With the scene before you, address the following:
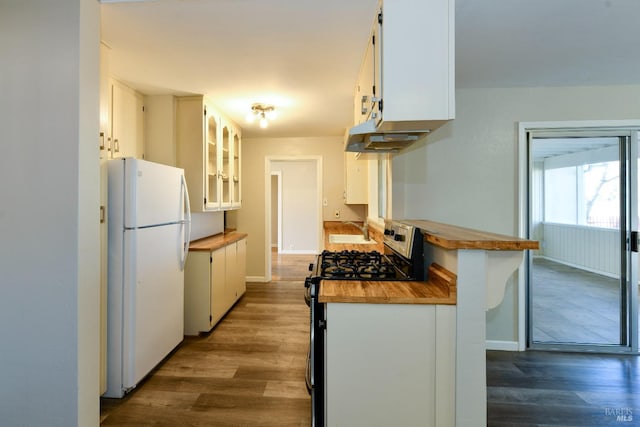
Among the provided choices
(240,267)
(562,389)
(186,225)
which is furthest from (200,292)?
(562,389)

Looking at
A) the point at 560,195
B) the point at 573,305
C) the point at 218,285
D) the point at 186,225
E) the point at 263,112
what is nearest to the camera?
the point at 186,225

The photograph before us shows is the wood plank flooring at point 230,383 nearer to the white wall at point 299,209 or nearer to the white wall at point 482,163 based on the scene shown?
the white wall at point 482,163

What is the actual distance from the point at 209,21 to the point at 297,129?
268 centimetres

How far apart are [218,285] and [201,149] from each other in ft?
4.59

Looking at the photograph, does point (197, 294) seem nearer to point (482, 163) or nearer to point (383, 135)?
point (383, 135)

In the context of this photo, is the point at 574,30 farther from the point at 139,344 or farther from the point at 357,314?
the point at 139,344

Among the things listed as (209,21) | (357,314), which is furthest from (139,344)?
(209,21)

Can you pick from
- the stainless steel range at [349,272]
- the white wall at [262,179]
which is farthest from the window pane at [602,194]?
the white wall at [262,179]

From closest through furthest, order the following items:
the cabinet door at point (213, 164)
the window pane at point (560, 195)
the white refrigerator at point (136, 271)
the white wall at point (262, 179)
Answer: the white refrigerator at point (136, 271), the window pane at point (560, 195), the cabinet door at point (213, 164), the white wall at point (262, 179)

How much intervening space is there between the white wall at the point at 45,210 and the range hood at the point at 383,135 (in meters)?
1.42

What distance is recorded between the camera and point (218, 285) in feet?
10.7

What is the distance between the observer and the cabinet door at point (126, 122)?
8.64ft

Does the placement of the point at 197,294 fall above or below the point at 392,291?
below

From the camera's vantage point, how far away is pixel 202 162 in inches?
125
